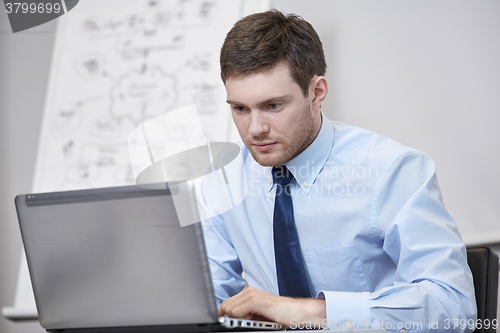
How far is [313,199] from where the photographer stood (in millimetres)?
986

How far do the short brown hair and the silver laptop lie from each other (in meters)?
0.44

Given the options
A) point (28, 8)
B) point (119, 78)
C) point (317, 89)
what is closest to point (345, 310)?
point (317, 89)

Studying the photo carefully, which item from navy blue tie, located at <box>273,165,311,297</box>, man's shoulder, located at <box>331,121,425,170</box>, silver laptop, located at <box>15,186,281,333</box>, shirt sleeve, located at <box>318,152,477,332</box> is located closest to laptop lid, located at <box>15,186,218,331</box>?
silver laptop, located at <box>15,186,281,333</box>

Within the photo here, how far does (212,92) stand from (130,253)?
1.06 metres

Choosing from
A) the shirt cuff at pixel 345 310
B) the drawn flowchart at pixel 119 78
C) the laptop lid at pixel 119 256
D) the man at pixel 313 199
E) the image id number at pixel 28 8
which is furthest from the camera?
the image id number at pixel 28 8

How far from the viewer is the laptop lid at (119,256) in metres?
A: 0.58

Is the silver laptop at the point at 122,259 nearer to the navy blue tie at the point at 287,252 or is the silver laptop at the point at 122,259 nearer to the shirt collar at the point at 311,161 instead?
the navy blue tie at the point at 287,252

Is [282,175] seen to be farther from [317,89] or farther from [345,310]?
[345,310]

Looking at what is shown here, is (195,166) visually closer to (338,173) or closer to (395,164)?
(338,173)

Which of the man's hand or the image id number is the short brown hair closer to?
the man's hand

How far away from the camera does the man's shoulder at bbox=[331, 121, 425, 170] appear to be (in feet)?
3.04

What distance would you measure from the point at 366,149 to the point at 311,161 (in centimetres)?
13

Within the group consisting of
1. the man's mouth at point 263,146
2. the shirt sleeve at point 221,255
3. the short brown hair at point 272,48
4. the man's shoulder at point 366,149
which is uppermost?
the short brown hair at point 272,48

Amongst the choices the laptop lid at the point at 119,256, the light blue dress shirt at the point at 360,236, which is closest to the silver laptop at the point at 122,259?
the laptop lid at the point at 119,256
